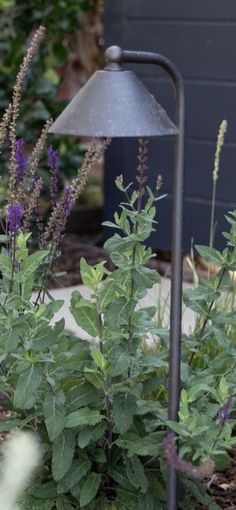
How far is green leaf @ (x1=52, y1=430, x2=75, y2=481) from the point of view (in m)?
2.59

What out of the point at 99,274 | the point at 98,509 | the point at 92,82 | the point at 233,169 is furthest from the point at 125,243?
the point at 233,169

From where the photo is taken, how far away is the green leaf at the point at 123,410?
8.40 feet

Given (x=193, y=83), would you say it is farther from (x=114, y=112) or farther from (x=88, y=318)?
(x=114, y=112)

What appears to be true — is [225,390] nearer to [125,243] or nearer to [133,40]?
[125,243]

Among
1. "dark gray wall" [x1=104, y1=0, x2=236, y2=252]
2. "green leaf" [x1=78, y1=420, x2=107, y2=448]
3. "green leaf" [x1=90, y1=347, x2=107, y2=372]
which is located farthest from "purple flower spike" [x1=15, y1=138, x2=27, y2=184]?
"dark gray wall" [x1=104, y1=0, x2=236, y2=252]

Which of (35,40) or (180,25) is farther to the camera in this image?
(180,25)

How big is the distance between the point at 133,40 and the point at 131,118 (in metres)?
3.77

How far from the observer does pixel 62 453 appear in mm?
2615

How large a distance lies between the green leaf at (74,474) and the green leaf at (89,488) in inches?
1.0

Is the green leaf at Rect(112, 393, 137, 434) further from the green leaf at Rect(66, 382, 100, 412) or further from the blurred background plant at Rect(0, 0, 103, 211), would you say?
the blurred background plant at Rect(0, 0, 103, 211)

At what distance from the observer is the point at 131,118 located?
219 cm

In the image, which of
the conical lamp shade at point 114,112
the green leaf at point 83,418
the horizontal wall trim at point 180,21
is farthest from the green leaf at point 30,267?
the horizontal wall trim at point 180,21

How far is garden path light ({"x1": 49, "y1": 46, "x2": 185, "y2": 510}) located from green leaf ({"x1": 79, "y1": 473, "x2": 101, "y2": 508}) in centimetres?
26

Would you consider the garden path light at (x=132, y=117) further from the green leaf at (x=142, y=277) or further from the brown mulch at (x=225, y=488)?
the brown mulch at (x=225, y=488)
